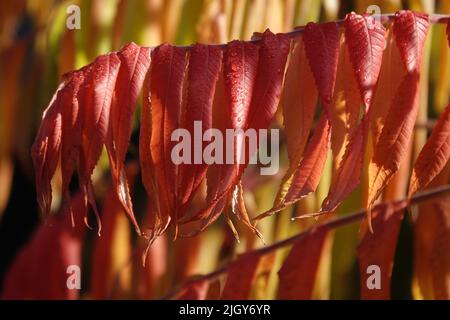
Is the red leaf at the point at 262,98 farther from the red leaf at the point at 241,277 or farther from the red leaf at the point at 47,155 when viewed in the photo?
the red leaf at the point at 241,277

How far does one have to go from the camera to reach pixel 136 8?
1.76m

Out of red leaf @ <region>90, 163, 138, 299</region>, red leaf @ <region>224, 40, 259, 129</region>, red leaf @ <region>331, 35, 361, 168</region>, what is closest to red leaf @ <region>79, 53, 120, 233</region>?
red leaf @ <region>224, 40, 259, 129</region>

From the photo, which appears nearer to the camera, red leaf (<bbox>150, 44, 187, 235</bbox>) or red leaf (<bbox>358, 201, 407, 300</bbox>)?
red leaf (<bbox>150, 44, 187, 235</bbox>)

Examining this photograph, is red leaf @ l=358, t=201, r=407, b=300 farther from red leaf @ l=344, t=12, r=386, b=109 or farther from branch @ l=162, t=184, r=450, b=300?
red leaf @ l=344, t=12, r=386, b=109

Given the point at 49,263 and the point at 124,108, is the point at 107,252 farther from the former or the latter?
the point at 124,108

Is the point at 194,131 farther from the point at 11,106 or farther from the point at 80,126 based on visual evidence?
the point at 11,106

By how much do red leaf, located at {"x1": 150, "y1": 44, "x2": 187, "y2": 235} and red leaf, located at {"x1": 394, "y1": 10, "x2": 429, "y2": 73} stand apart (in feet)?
0.76

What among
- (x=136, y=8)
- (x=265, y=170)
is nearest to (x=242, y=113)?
(x=136, y=8)

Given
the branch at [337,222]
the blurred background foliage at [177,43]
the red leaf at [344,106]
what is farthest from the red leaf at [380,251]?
the red leaf at [344,106]

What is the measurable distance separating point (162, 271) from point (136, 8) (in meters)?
0.55

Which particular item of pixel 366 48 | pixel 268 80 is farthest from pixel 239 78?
pixel 366 48

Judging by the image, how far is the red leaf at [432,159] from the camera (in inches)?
41.1

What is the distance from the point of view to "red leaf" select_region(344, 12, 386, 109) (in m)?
1.04

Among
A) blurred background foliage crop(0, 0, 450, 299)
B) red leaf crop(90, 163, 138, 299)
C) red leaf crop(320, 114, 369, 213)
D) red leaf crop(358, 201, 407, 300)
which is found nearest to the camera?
red leaf crop(320, 114, 369, 213)
